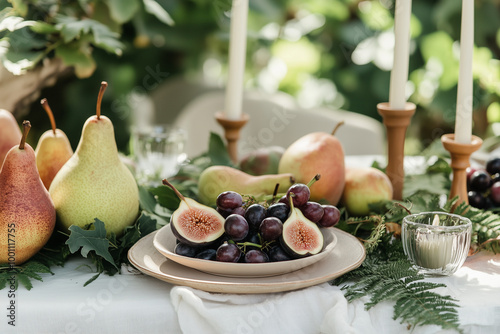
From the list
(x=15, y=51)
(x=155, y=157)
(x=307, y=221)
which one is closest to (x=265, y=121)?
(x=155, y=157)

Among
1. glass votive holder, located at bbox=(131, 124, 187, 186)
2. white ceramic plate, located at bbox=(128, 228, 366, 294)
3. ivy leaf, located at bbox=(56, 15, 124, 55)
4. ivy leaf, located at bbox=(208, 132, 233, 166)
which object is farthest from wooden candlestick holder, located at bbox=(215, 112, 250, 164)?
white ceramic plate, located at bbox=(128, 228, 366, 294)

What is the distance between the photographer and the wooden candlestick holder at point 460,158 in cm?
98

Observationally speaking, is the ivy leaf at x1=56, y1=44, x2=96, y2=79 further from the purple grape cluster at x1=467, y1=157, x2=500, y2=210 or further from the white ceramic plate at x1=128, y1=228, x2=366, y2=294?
the purple grape cluster at x1=467, y1=157, x2=500, y2=210

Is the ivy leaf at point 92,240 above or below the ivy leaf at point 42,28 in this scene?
below

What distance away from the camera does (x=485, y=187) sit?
1.11 metres

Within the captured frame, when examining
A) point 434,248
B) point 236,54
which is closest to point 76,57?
point 236,54

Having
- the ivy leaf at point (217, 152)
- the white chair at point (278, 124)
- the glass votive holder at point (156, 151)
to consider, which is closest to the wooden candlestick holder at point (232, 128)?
the ivy leaf at point (217, 152)

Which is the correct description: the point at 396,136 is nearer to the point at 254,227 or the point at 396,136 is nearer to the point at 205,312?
the point at 254,227

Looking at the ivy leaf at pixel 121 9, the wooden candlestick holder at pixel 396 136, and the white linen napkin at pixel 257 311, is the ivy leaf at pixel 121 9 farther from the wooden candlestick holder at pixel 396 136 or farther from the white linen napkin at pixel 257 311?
the white linen napkin at pixel 257 311

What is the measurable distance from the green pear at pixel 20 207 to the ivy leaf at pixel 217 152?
428 mm

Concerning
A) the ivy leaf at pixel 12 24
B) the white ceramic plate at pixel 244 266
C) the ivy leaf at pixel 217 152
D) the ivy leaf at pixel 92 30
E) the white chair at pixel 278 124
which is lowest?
the white chair at pixel 278 124

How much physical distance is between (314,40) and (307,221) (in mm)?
2590

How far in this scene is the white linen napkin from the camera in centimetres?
71

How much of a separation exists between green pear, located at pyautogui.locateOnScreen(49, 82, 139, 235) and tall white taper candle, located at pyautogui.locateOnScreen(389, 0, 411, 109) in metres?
0.54
